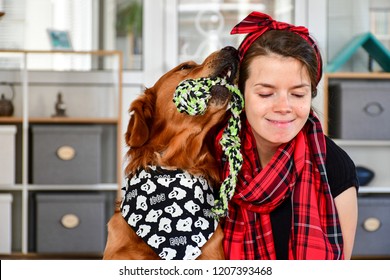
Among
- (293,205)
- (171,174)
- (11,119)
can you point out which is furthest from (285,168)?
(11,119)

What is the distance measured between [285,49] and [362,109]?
272 centimetres

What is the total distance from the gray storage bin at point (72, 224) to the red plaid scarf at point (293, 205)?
2644mm

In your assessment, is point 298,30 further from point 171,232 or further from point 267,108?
point 171,232

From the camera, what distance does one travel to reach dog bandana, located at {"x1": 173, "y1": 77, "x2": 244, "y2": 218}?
1.11 meters

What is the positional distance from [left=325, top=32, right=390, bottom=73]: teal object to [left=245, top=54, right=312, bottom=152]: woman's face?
284cm

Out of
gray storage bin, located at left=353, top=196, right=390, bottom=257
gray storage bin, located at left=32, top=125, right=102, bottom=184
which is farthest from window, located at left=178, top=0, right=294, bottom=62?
gray storage bin, located at left=353, top=196, right=390, bottom=257

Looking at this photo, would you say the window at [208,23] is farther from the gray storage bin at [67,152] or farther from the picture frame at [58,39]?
the gray storage bin at [67,152]

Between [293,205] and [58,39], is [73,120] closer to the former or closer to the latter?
[58,39]

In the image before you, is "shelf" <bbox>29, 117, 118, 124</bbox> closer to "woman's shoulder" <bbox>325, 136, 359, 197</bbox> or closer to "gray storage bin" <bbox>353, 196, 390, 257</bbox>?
"gray storage bin" <bbox>353, 196, 390, 257</bbox>

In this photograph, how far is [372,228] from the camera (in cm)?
370

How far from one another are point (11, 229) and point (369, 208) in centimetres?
211

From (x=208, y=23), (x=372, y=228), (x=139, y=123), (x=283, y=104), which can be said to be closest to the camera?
(x=283, y=104)
